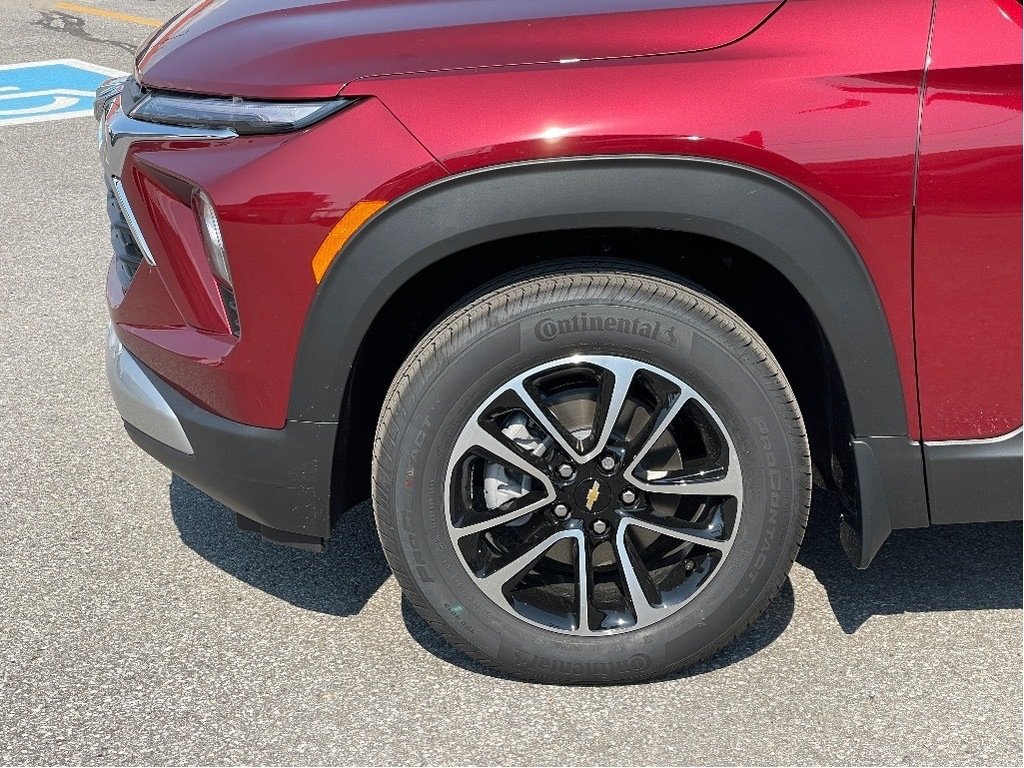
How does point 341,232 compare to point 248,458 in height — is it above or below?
above

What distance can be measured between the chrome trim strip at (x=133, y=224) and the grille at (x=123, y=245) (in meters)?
0.05

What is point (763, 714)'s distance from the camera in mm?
2666

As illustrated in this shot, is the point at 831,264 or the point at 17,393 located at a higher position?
the point at 831,264

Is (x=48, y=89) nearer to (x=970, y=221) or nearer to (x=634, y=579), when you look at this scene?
(x=634, y=579)

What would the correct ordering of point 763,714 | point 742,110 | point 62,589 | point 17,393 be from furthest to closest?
point 17,393 < point 62,589 < point 763,714 < point 742,110

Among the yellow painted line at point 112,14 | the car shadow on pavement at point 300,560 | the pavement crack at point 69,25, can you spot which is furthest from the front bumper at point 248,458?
the yellow painted line at point 112,14

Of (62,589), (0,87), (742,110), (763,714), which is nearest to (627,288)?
(742,110)

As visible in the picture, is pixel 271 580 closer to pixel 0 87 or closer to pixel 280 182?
pixel 280 182

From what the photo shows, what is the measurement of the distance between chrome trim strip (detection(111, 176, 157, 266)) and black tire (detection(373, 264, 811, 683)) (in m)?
0.59

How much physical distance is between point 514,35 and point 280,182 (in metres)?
0.50

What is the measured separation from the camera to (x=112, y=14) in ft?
32.9

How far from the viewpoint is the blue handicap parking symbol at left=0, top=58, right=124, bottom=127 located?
25.0ft

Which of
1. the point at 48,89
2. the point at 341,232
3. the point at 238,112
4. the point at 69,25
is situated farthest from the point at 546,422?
the point at 69,25

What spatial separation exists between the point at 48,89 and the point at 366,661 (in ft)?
20.7
